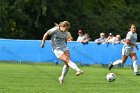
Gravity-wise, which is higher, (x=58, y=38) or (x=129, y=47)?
(x=58, y=38)

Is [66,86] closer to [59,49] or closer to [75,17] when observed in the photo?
[59,49]

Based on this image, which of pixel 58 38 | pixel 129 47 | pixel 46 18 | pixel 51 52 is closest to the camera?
pixel 58 38

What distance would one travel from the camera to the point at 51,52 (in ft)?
94.1

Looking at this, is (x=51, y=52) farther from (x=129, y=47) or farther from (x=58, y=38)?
(x=58, y=38)

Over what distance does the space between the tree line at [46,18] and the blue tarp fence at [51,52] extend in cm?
1147

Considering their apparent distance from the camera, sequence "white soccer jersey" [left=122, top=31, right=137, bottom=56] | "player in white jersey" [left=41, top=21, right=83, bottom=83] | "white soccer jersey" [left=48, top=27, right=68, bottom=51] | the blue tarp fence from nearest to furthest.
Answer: "player in white jersey" [left=41, top=21, right=83, bottom=83], "white soccer jersey" [left=48, top=27, right=68, bottom=51], "white soccer jersey" [left=122, top=31, right=137, bottom=56], the blue tarp fence

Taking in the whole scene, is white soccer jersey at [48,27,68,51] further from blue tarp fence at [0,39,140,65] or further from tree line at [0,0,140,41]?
tree line at [0,0,140,41]

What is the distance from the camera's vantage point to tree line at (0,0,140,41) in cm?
4094

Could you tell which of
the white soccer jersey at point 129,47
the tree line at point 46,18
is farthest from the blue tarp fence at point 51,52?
the tree line at point 46,18

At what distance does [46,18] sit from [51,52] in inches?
523

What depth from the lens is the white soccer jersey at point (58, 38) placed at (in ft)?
52.3

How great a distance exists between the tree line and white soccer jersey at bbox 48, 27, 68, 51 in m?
24.4

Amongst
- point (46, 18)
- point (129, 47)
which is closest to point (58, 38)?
point (129, 47)

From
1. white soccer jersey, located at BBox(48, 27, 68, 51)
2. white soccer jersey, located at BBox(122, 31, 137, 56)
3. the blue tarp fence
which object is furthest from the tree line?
white soccer jersey, located at BBox(48, 27, 68, 51)
